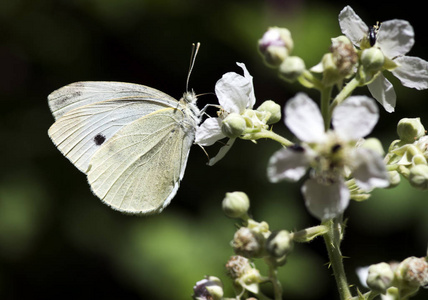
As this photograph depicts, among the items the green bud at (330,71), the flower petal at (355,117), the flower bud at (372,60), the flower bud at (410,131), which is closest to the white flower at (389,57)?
the flower bud at (410,131)

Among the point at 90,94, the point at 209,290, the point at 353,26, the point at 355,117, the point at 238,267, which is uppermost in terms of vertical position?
the point at 353,26

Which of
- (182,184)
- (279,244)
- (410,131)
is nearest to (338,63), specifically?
(410,131)

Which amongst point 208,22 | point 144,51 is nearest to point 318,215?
point 208,22

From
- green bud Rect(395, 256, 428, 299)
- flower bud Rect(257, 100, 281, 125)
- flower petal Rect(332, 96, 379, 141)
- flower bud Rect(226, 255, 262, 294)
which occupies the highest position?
flower bud Rect(257, 100, 281, 125)

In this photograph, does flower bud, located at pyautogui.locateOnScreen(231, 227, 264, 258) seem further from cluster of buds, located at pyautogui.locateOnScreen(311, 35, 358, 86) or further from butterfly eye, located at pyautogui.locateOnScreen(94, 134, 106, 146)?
butterfly eye, located at pyautogui.locateOnScreen(94, 134, 106, 146)

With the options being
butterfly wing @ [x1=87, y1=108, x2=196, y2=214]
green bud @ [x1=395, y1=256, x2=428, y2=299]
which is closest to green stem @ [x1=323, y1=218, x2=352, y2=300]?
green bud @ [x1=395, y1=256, x2=428, y2=299]

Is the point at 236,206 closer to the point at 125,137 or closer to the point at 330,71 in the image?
the point at 330,71
